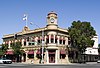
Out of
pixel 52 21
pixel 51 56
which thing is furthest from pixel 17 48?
pixel 52 21

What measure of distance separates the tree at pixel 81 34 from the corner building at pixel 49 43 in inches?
133

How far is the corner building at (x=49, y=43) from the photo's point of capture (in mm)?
69438

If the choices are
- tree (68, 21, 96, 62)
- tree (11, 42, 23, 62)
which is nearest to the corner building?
tree (11, 42, 23, 62)

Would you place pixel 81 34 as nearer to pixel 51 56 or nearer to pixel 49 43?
pixel 49 43

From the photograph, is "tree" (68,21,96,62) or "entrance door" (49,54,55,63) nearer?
"tree" (68,21,96,62)

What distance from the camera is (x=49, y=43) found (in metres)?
69.2

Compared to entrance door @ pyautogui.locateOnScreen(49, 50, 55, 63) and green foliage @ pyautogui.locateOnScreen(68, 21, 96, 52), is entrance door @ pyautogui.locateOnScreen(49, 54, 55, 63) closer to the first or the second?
entrance door @ pyautogui.locateOnScreen(49, 50, 55, 63)

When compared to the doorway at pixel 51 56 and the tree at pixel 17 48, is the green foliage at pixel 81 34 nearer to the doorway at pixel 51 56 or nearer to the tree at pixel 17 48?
the doorway at pixel 51 56

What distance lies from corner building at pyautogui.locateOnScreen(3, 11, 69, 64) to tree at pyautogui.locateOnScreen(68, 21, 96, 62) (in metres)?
3.38

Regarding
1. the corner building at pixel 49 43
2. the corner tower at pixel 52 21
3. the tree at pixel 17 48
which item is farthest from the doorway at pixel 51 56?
the tree at pixel 17 48

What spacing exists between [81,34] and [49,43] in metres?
9.20

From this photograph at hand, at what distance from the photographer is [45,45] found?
69.8m

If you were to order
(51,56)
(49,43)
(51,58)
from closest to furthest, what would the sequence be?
(49,43)
(51,56)
(51,58)

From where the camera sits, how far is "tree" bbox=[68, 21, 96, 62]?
68.4 meters
